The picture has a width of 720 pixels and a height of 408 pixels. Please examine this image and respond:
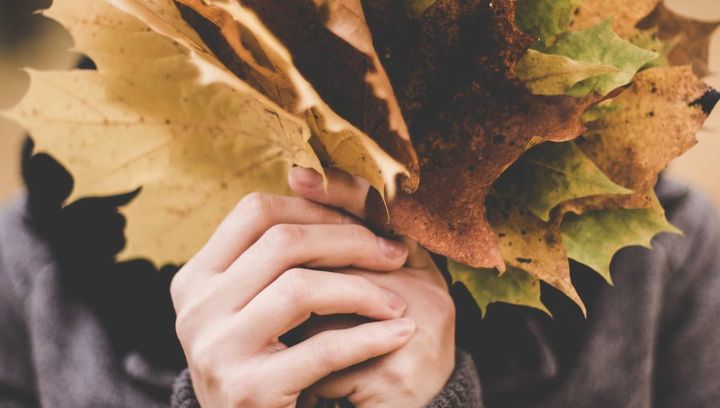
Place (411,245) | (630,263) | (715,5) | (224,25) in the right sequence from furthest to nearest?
(715,5), (630,263), (411,245), (224,25)

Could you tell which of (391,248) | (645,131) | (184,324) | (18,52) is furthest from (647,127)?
(18,52)

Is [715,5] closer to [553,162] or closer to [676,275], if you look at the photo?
[676,275]

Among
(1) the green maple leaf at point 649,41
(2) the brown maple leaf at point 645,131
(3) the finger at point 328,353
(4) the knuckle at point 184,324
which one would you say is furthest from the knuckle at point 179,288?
(1) the green maple leaf at point 649,41

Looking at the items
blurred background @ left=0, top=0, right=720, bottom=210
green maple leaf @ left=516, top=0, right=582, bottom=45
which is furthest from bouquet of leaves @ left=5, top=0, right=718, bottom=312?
blurred background @ left=0, top=0, right=720, bottom=210

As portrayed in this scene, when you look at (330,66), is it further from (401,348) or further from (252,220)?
(401,348)

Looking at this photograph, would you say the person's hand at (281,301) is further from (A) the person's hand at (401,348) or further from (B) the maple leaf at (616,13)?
(B) the maple leaf at (616,13)

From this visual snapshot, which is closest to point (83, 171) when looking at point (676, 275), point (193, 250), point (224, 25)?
point (193, 250)
